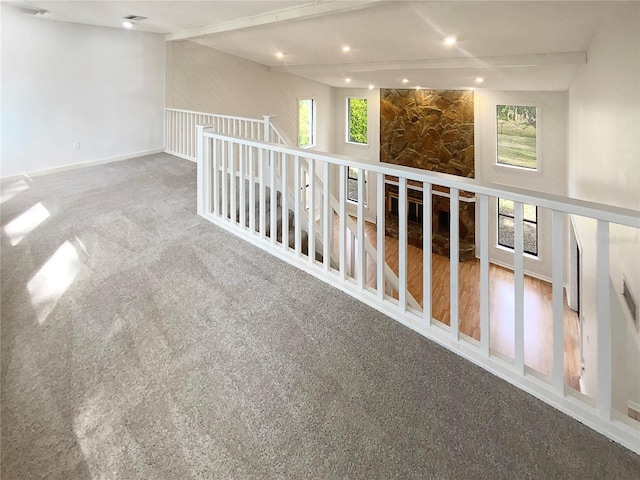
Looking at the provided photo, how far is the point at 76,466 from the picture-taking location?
1269mm

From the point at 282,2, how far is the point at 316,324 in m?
4.21

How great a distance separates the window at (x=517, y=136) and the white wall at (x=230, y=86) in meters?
5.12

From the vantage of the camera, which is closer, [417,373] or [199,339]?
[417,373]

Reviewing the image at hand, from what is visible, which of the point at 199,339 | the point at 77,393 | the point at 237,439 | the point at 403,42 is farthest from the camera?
the point at 403,42

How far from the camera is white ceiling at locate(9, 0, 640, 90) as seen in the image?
416 cm

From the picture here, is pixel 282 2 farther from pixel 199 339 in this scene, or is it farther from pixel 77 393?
pixel 77 393

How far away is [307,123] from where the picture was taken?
11484 mm

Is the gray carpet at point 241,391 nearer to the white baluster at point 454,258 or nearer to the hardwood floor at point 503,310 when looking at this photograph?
the white baluster at point 454,258

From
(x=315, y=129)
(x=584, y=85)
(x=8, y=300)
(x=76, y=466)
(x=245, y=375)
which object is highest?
(x=315, y=129)

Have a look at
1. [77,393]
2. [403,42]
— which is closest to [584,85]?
[403,42]

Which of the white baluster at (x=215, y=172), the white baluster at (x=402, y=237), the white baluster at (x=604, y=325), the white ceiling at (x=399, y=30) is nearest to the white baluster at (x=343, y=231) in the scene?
the white baluster at (x=402, y=237)

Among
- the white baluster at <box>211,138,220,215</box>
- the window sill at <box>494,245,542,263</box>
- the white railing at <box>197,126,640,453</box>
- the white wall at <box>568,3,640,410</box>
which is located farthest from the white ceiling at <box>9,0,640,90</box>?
the window sill at <box>494,245,542,263</box>

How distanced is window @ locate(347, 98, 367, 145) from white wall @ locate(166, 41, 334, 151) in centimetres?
117

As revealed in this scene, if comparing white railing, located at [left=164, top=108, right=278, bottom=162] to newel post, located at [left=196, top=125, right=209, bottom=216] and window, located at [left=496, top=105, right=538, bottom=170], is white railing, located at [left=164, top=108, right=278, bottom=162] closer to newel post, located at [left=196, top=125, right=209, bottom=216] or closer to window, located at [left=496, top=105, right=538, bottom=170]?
newel post, located at [left=196, top=125, right=209, bottom=216]
